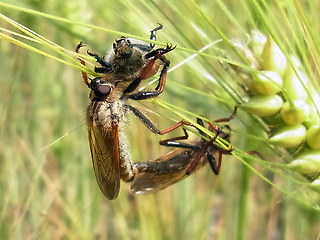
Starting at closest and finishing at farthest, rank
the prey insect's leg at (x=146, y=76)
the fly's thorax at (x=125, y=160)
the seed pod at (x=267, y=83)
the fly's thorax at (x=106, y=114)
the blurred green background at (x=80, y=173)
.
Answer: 1. the seed pod at (x=267, y=83)
2. the prey insect's leg at (x=146, y=76)
3. the fly's thorax at (x=106, y=114)
4. the fly's thorax at (x=125, y=160)
5. the blurred green background at (x=80, y=173)

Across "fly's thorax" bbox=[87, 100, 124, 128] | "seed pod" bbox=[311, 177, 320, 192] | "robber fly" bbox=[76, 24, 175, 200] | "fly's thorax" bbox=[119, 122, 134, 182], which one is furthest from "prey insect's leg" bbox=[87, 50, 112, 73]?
"seed pod" bbox=[311, 177, 320, 192]

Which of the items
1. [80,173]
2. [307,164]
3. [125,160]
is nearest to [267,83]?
[307,164]

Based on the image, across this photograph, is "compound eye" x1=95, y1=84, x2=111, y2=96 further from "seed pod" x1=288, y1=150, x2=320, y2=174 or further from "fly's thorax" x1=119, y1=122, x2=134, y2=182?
"seed pod" x1=288, y1=150, x2=320, y2=174

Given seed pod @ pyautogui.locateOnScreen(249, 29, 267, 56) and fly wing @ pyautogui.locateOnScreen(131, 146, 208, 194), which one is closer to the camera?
seed pod @ pyautogui.locateOnScreen(249, 29, 267, 56)

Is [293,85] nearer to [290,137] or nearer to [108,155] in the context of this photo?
[290,137]

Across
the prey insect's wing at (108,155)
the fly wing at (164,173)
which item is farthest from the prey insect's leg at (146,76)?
the fly wing at (164,173)

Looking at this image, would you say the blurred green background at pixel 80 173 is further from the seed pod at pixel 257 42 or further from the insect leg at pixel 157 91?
the seed pod at pixel 257 42

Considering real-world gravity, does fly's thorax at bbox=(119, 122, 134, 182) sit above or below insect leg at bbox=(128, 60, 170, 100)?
below
